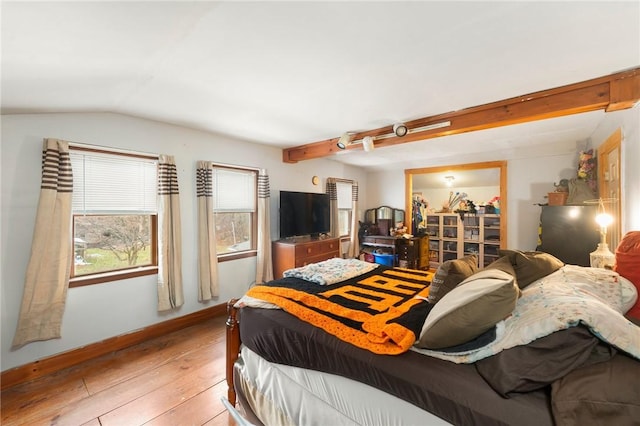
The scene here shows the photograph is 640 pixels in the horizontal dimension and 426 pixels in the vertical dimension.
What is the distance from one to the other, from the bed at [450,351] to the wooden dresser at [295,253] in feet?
5.93

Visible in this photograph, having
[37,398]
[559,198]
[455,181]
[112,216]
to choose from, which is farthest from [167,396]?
[455,181]

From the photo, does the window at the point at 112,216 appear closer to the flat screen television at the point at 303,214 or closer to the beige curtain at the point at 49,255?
the beige curtain at the point at 49,255

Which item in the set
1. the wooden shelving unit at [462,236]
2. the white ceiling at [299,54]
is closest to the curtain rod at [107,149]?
the white ceiling at [299,54]

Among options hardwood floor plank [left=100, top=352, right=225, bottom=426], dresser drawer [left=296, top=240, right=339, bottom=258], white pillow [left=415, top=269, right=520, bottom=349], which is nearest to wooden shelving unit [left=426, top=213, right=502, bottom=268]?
dresser drawer [left=296, top=240, right=339, bottom=258]

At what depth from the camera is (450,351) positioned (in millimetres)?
1179

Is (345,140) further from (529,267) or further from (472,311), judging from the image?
(472,311)

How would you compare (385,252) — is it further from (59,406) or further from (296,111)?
(59,406)

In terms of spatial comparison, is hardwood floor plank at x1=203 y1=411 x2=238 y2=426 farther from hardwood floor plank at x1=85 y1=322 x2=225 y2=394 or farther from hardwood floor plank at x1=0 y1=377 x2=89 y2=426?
hardwood floor plank at x1=0 y1=377 x2=89 y2=426

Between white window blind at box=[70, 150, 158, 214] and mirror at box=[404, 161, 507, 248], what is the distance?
448cm

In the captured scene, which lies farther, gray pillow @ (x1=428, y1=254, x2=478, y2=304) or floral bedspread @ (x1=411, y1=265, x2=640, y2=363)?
gray pillow @ (x1=428, y1=254, x2=478, y2=304)

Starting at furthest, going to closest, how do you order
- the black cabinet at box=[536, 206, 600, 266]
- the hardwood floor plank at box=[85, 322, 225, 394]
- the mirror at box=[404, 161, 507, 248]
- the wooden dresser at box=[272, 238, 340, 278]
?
the mirror at box=[404, 161, 507, 248] → the wooden dresser at box=[272, 238, 340, 278] → the black cabinet at box=[536, 206, 600, 266] → the hardwood floor plank at box=[85, 322, 225, 394]

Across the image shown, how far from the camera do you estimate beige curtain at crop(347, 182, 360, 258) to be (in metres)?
5.37

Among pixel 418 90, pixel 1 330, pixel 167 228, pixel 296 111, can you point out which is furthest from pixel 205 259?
pixel 418 90

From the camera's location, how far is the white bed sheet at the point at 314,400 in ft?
3.82
